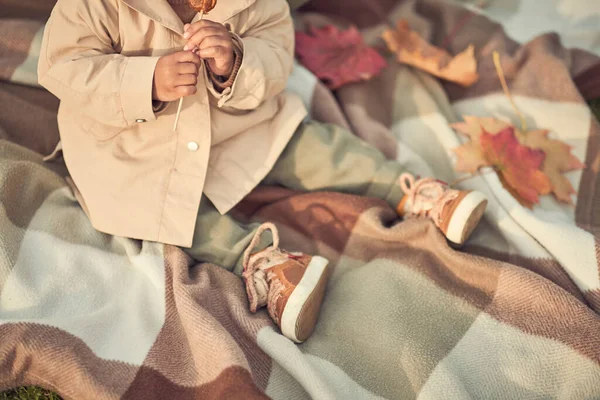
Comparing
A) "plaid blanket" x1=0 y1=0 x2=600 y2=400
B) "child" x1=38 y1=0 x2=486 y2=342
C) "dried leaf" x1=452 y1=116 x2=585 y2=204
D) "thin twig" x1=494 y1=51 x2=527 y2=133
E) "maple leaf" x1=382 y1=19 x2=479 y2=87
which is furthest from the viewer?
"maple leaf" x1=382 y1=19 x2=479 y2=87

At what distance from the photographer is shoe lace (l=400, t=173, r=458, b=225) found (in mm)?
1474

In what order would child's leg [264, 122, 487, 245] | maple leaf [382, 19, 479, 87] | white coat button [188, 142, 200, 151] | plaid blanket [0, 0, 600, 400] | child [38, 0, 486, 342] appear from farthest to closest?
maple leaf [382, 19, 479, 87]
child's leg [264, 122, 487, 245]
white coat button [188, 142, 200, 151]
child [38, 0, 486, 342]
plaid blanket [0, 0, 600, 400]

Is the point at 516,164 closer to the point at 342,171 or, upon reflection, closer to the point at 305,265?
Result: the point at 342,171

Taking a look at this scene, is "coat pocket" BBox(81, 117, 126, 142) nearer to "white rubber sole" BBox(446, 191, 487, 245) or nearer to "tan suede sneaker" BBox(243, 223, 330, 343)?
"tan suede sneaker" BBox(243, 223, 330, 343)

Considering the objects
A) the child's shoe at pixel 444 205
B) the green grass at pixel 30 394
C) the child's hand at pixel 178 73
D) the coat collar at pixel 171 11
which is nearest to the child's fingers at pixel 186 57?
the child's hand at pixel 178 73

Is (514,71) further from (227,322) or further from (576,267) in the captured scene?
(227,322)

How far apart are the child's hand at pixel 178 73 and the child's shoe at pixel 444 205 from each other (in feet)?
2.19

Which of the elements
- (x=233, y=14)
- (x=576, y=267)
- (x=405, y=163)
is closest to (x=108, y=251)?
(x=233, y=14)

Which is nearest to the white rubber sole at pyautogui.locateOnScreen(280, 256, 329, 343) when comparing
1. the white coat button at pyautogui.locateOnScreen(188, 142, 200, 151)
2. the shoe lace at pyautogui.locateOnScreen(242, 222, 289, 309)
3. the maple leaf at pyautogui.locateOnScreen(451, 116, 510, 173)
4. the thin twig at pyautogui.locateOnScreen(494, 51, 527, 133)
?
the shoe lace at pyautogui.locateOnScreen(242, 222, 289, 309)

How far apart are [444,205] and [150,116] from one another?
80 centimetres

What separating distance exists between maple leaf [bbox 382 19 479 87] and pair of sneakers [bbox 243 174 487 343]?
607 mm

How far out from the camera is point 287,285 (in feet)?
4.28

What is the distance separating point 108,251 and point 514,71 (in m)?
1.55

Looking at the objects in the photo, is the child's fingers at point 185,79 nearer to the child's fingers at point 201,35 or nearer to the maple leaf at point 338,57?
the child's fingers at point 201,35
